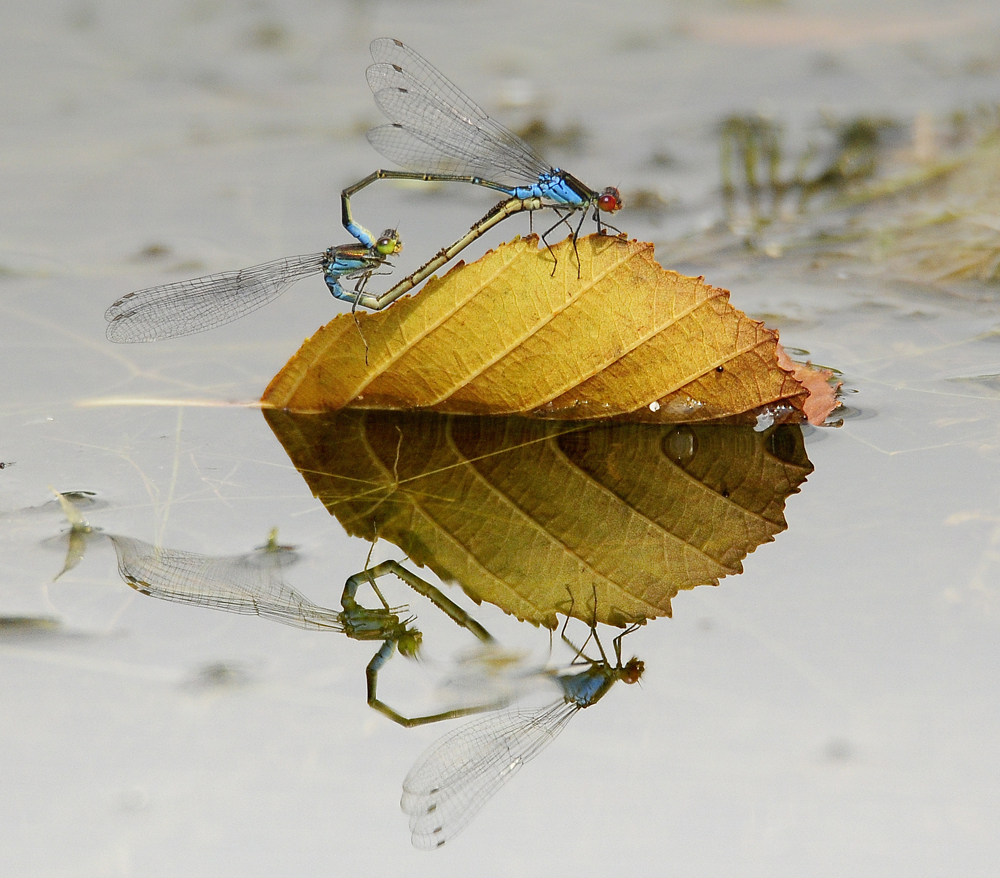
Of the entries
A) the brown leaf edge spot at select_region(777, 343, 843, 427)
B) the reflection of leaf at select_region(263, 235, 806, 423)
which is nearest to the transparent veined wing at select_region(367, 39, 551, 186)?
the reflection of leaf at select_region(263, 235, 806, 423)

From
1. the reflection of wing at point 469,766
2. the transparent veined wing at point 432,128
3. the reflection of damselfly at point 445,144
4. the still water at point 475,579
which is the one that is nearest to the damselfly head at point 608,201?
the reflection of damselfly at point 445,144

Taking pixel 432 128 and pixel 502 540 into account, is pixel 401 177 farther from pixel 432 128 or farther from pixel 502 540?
pixel 502 540

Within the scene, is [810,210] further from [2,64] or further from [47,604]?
[2,64]

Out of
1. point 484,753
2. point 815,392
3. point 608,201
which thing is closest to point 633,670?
point 484,753

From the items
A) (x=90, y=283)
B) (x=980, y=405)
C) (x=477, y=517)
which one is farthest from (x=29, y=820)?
(x=90, y=283)

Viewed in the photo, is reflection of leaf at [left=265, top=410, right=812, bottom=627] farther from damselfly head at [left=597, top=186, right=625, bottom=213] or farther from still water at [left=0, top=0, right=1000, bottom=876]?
damselfly head at [left=597, top=186, right=625, bottom=213]

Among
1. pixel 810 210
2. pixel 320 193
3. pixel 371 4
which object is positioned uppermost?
pixel 371 4
